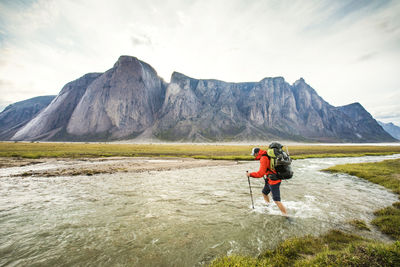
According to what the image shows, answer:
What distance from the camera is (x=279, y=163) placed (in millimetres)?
8391

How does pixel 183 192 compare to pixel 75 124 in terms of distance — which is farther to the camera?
pixel 75 124

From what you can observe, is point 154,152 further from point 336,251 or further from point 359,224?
point 336,251

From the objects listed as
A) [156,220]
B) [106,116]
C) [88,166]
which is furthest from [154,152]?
[106,116]

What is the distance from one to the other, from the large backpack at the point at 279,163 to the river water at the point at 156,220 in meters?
2.25

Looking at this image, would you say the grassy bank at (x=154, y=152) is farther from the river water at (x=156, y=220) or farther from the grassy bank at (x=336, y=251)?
the grassy bank at (x=336, y=251)

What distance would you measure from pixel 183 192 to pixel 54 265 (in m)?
8.78

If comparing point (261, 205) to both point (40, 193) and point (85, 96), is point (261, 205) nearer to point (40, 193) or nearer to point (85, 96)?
point (40, 193)

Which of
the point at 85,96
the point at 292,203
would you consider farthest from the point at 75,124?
the point at 292,203

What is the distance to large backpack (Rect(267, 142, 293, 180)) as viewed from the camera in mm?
8406

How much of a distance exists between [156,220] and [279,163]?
6.74m

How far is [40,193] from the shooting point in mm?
13117

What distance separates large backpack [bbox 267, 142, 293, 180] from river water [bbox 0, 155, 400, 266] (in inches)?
88.7

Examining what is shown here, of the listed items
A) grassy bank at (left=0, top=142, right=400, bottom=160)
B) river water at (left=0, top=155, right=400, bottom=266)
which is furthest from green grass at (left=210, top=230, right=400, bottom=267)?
grassy bank at (left=0, top=142, right=400, bottom=160)

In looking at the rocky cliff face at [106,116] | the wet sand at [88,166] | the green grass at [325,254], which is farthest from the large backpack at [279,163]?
the rocky cliff face at [106,116]
